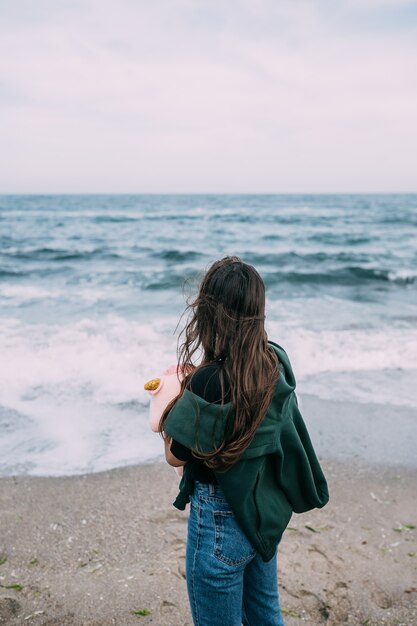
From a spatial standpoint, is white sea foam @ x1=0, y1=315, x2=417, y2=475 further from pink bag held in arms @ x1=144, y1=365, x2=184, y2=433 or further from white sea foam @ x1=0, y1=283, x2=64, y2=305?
pink bag held in arms @ x1=144, y1=365, x2=184, y2=433

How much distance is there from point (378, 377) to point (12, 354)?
507 centimetres

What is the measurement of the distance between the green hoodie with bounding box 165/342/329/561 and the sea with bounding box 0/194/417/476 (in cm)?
53

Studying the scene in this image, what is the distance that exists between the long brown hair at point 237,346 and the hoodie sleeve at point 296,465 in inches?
6.8

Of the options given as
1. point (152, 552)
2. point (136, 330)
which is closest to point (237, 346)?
point (152, 552)

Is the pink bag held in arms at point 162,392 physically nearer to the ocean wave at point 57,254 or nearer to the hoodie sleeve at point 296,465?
the hoodie sleeve at point 296,465

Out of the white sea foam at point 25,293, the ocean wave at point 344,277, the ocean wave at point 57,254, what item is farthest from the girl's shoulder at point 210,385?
the ocean wave at point 57,254

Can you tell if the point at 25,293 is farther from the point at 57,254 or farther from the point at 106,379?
the point at 57,254

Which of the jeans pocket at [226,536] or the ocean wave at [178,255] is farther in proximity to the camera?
the ocean wave at [178,255]

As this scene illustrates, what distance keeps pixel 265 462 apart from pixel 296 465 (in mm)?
138

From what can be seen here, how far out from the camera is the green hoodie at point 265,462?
5.77 feet

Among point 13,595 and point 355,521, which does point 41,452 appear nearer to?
point 13,595

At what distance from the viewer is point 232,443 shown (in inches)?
Result: 69.5

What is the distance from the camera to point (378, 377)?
704 cm

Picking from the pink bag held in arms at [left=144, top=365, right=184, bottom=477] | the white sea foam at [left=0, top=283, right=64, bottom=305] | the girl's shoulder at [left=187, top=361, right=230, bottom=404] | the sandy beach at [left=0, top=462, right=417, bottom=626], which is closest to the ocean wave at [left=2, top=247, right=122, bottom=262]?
the white sea foam at [left=0, top=283, right=64, bottom=305]
